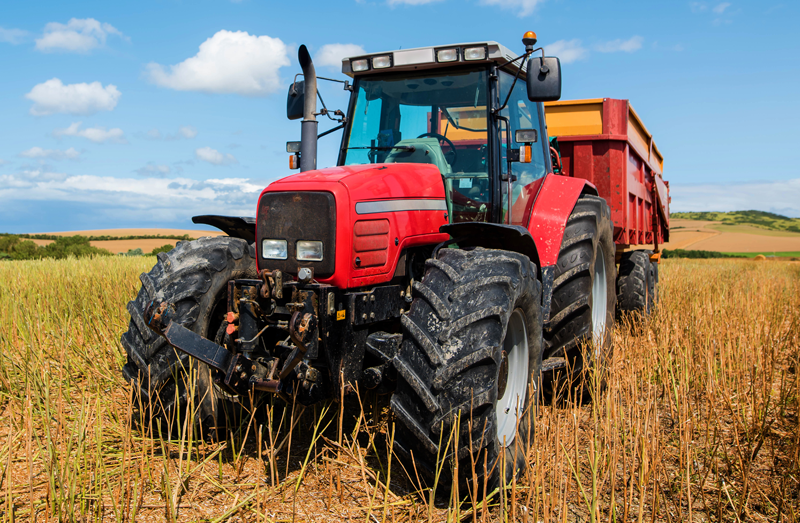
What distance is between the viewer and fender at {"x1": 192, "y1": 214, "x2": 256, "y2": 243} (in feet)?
13.7

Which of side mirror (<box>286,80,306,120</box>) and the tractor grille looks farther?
side mirror (<box>286,80,306,120</box>)

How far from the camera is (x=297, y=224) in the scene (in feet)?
10.4

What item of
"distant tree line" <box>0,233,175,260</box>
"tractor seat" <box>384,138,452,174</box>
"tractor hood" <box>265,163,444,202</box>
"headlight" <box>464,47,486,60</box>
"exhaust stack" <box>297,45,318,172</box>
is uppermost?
"headlight" <box>464,47,486,60</box>

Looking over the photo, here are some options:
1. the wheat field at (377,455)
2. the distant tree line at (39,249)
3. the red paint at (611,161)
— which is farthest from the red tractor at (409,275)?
the distant tree line at (39,249)

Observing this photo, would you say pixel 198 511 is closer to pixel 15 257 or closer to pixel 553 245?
pixel 553 245

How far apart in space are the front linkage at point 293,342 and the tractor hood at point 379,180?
1.66 ft

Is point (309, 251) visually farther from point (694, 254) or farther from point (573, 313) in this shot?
point (694, 254)

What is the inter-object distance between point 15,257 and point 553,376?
1787cm

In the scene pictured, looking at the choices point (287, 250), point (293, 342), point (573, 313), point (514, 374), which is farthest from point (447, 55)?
point (293, 342)

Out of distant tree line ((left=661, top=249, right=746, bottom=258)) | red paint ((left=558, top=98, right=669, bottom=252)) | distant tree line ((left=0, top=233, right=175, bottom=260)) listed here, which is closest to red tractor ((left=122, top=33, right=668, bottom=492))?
red paint ((left=558, top=98, right=669, bottom=252))

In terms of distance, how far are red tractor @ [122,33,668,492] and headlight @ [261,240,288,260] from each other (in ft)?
0.04

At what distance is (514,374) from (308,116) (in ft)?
7.19

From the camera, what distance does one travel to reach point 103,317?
6770 mm

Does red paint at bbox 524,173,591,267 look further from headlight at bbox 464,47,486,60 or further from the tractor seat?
headlight at bbox 464,47,486,60
